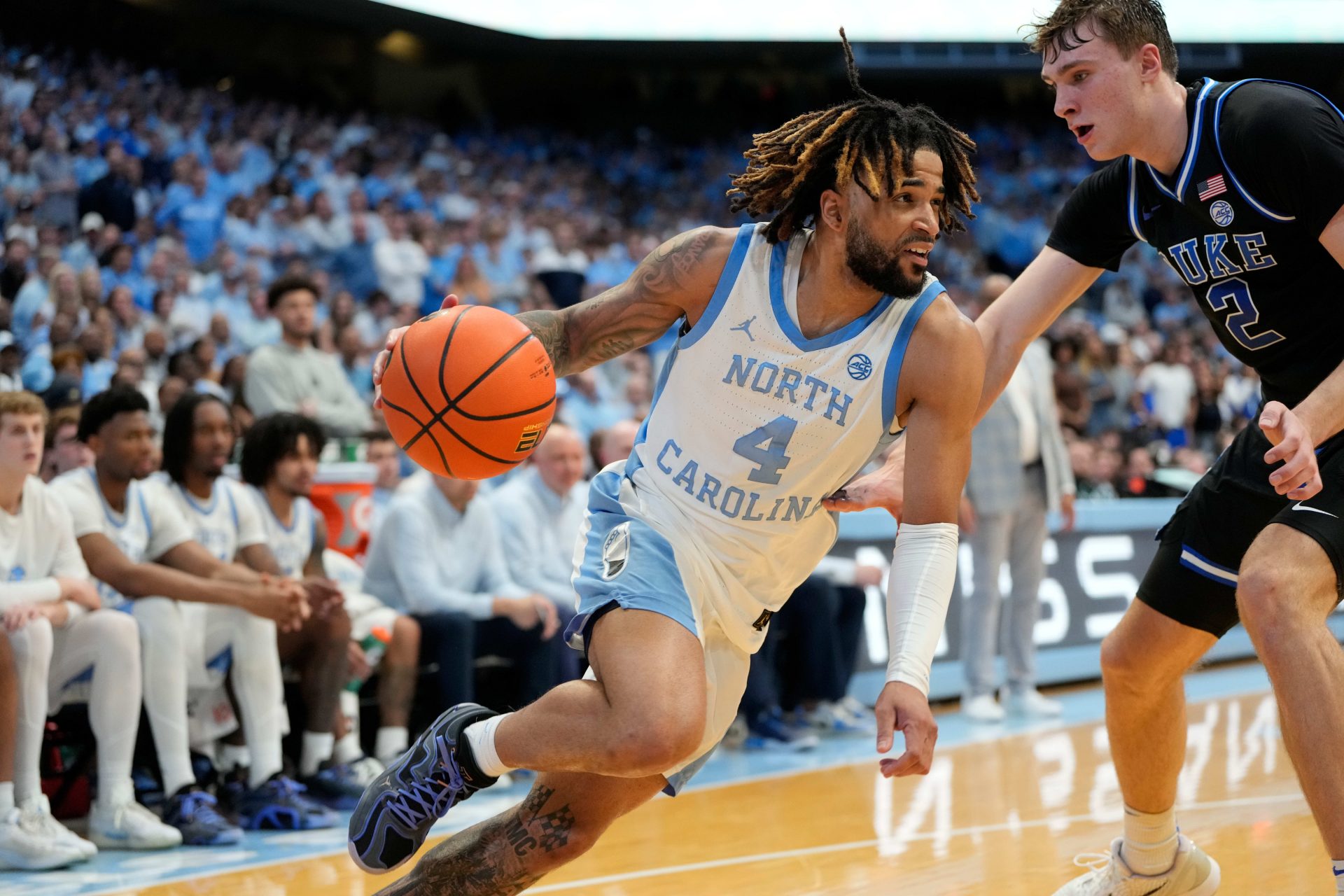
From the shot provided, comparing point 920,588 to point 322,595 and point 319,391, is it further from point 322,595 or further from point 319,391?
point 319,391

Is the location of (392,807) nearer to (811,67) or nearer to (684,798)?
(684,798)

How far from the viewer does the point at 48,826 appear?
15.6ft

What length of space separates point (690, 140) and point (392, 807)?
780 inches

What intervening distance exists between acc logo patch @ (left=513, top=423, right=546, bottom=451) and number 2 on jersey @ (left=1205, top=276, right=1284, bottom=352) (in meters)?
1.71

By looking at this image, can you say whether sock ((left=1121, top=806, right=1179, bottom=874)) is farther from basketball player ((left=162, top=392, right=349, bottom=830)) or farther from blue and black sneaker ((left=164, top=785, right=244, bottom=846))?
blue and black sneaker ((left=164, top=785, right=244, bottom=846))

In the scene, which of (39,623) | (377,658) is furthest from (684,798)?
(39,623)

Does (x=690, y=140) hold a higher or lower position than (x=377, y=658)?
higher

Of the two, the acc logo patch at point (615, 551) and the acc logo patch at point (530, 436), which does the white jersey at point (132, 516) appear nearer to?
the acc logo patch at point (530, 436)

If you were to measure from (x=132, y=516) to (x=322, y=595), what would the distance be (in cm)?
82

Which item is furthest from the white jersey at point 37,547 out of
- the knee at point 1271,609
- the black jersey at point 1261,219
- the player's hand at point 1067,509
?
the player's hand at point 1067,509

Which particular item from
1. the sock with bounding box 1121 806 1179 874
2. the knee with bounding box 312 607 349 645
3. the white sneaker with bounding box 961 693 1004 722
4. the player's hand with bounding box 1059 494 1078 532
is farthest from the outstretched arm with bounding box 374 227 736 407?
the player's hand with bounding box 1059 494 1078 532

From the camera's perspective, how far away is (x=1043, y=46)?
11.4ft

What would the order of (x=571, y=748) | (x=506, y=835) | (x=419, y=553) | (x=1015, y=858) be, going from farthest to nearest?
(x=419, y=553)
(x=1015, y=858)
(x=506, y=835)
(x=571, y=748)

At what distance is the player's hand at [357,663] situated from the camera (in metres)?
5.95
